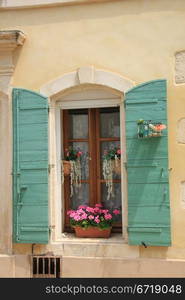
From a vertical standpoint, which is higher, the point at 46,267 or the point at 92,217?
the point at 92,217

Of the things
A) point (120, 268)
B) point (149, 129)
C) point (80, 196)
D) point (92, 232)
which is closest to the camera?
point (149, 129)

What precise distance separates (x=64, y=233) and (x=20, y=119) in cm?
161

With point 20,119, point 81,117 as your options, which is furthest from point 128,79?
point 20,119

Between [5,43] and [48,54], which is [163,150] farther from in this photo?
[5,43]

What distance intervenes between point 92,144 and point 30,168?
2.90ft

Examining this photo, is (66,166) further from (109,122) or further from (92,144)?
(109,122)

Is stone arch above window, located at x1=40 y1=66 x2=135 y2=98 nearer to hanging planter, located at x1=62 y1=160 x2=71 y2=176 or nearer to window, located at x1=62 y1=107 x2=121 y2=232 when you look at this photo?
window, located at x1=62 y1=107 x2=121 y2=232

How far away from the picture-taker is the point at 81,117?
5633 millimetres

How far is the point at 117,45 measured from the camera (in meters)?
5.19

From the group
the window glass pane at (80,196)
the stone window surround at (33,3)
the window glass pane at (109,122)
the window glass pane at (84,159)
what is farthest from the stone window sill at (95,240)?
the stone window surround at (33,3)

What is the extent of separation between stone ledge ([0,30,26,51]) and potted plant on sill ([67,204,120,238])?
2273mm

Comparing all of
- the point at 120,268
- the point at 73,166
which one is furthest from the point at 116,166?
the point at 120,268

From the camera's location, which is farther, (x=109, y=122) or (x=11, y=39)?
(x=109, y=122)

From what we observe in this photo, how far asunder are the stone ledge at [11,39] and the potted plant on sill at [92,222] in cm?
227
